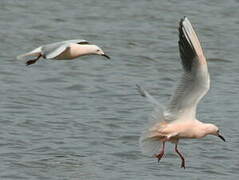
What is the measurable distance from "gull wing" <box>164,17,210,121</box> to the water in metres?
1.27

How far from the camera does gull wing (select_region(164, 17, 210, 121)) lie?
26.0 ft

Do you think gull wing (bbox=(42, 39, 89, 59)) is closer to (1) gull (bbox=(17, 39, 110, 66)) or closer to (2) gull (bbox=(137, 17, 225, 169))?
(1) gull (bbox=(17, 39, 110, 66))

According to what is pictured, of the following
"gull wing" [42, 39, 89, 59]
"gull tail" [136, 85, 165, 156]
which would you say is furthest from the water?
"gull wing" [42, 39, 89, 59]

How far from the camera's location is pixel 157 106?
834cm

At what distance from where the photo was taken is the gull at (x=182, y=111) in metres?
8.08

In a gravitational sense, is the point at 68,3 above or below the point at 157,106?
below

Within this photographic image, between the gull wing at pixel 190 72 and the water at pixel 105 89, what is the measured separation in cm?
127

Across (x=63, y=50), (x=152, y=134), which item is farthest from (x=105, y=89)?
(x=152, y=134)

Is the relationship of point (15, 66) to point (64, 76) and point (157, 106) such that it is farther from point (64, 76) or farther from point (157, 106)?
point (157, 106)

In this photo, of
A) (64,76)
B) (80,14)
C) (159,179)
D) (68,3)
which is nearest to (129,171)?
(159,179)

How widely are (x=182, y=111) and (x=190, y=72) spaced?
416mm

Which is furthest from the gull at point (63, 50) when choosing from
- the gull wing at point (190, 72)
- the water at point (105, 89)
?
the gull wing at point (190, 72)

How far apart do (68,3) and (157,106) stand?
1096 cm

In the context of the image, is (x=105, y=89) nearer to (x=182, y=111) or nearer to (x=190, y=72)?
(x=182, y=111)
